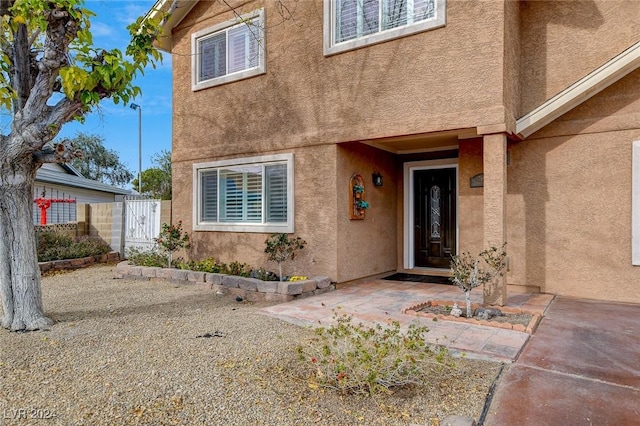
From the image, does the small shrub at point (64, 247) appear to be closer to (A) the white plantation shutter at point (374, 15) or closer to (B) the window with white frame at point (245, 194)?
(B) the window with white frame at point (245, 194)

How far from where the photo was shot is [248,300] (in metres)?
6.95

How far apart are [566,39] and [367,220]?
466 cm

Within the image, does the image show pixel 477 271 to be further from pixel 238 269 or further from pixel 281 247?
pixel 238 269

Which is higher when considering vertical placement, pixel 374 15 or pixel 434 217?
pixel 374 15

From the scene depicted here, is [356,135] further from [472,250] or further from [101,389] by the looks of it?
[101,389]

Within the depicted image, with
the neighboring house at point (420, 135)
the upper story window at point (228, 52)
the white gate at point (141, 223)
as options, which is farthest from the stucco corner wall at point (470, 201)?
the white gate at point (141, 223)

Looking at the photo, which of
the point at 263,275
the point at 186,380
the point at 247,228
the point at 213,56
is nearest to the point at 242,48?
the point at 213,56

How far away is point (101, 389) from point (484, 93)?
5.99 meters

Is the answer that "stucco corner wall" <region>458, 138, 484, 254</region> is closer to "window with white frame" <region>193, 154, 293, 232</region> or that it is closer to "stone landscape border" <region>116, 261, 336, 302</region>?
"stone landscape border" <region>116, 261, 336, 302</region>

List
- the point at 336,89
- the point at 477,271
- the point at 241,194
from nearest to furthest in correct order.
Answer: the point at 477,271
the point at 336,89
the point at 241,194

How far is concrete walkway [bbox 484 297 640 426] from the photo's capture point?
9.57ft

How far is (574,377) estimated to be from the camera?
355cm

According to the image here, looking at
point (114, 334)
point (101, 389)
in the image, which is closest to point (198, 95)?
point (114, 334)

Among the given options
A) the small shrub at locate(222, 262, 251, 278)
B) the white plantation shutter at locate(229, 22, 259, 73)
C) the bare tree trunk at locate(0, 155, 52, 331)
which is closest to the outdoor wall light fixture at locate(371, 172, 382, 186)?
the small shrub at locate(222, 262, 251, 278)
